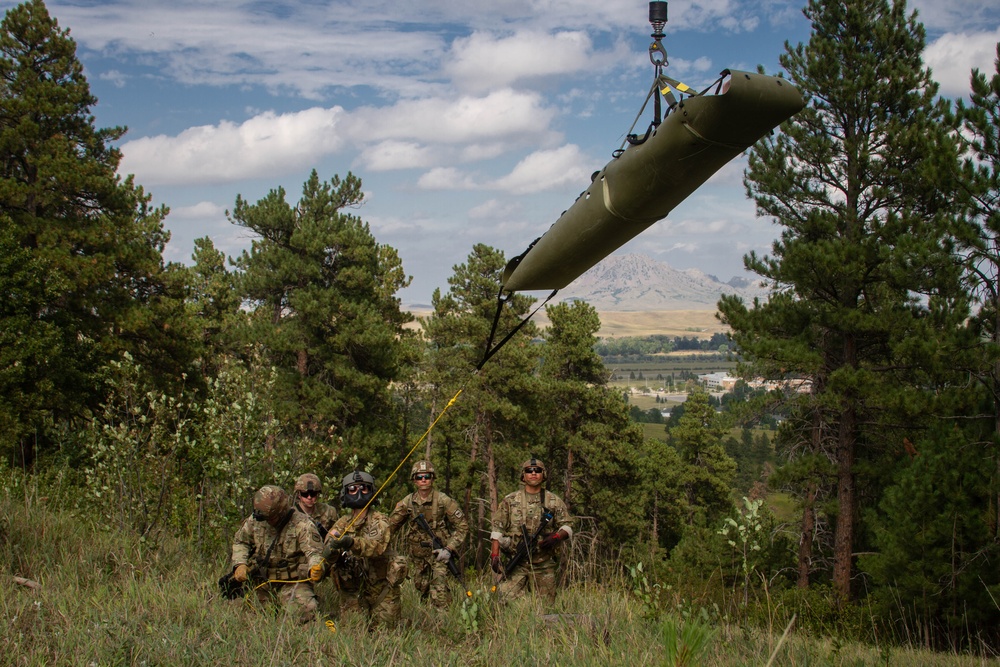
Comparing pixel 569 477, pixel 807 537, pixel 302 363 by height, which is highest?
pixel 302 363

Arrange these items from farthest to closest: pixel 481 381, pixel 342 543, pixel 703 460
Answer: pixel 703 460 → pixel 481 381 → pixel 342 543

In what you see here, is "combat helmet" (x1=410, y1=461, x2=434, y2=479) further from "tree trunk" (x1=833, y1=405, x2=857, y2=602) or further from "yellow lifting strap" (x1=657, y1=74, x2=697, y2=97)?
"tree trunk" (x1=833, y1=405, x2=857, y2=602)

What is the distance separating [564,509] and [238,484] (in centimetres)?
344

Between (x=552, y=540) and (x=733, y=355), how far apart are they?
41.1ft

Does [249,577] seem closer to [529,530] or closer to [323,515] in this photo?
[323,515]

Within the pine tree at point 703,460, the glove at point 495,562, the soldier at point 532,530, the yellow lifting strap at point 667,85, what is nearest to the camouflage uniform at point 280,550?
the glove at point 495,562

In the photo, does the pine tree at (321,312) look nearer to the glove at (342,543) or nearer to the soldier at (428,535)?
the soldier at (428,535)

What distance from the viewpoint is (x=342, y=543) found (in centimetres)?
565

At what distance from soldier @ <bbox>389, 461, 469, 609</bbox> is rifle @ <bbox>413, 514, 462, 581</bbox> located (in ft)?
0.08

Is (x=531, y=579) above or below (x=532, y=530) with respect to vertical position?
below

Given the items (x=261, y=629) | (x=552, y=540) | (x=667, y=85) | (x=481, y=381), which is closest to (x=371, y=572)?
(x=261, y=629)

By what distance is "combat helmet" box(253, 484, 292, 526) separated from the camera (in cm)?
609

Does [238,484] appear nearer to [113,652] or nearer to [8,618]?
[8,618]

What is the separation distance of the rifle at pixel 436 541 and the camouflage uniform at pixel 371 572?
835 mm
